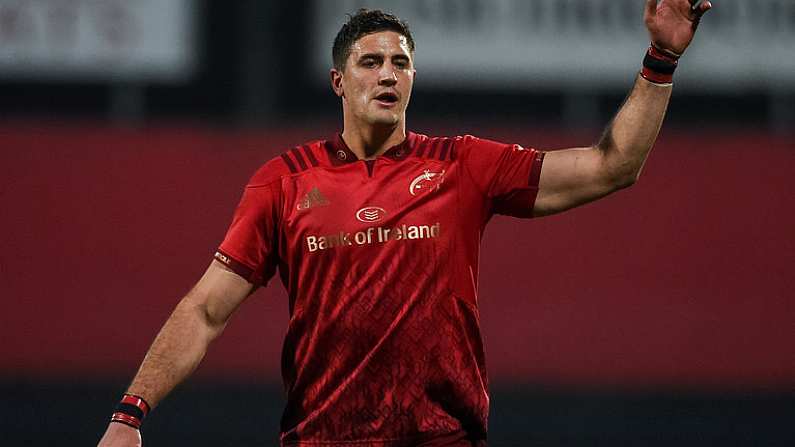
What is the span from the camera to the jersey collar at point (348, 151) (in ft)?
11.9

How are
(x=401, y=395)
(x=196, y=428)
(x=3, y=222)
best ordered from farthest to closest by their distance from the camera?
(x=3, y=222), (x=196, y=428), (x=401, y=395)

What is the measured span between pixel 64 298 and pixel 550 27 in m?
3.65

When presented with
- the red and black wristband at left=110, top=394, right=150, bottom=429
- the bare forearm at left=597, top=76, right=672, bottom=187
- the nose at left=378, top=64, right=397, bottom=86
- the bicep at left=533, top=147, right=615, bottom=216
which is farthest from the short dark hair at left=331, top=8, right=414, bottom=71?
the red and black wristband at left=110, top=394, right=150, bottom=429

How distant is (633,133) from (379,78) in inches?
29.2

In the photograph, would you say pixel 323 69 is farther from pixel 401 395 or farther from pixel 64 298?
pixel 401 395

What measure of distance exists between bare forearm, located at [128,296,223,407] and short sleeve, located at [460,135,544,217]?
83cm

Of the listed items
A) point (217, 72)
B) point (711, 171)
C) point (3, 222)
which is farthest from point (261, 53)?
point (711, 171)

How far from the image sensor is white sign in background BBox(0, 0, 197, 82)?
818 cm

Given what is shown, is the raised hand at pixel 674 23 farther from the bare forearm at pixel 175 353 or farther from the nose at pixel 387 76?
the bare forearm at pixel 175 353

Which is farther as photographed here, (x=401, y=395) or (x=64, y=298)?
(x=64, y=298)

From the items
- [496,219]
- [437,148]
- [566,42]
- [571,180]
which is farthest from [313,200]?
[566,42]

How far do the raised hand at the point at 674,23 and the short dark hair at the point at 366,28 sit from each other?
2.44 feet

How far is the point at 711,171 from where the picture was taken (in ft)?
28.7

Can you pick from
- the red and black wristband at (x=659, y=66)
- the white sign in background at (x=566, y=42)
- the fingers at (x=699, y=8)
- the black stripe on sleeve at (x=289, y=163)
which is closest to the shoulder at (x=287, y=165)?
the black stripe on sleeve at (x=289, y=163)
